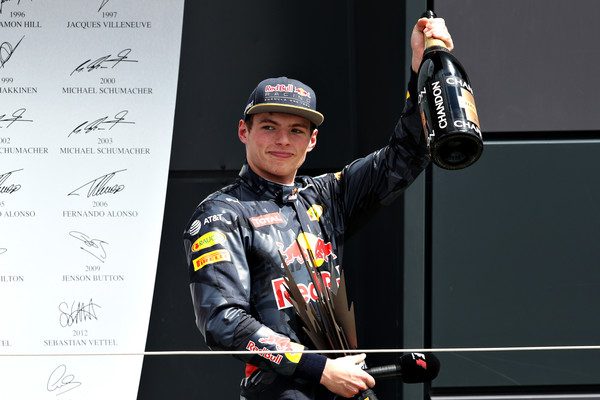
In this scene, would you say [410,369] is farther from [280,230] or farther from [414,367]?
[280,230]

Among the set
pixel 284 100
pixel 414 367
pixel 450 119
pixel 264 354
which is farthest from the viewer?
pixel 284 100

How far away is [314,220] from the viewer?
2.93m

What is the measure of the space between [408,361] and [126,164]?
121 centimetres

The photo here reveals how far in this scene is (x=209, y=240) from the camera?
2.76m

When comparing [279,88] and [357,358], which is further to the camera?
[279,88]

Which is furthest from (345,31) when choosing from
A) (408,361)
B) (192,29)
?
(408,361)

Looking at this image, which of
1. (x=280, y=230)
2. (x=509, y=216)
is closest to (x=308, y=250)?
(x=280, y=230)
